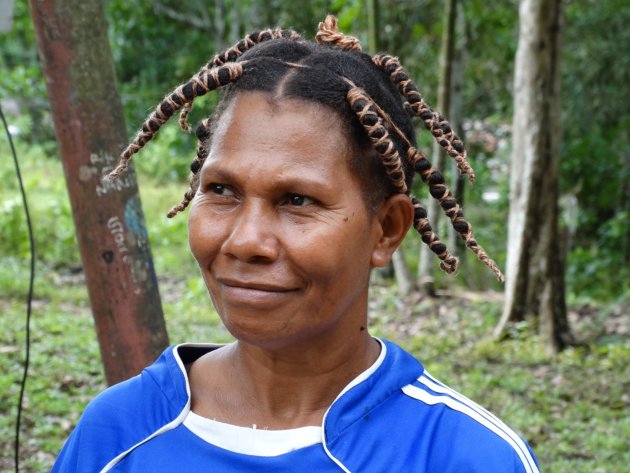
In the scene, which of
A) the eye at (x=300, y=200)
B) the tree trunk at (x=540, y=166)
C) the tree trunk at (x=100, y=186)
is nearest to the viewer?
the eye at (x=300, y=200)

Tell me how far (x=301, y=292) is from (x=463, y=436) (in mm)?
412

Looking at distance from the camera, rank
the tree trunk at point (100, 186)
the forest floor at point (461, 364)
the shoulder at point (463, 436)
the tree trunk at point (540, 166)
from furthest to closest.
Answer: the tree trunk at point (540, 166), the forest floor at point (461, 364), the tree trunk at point (100, 186), the shoulder at point (463, 436)

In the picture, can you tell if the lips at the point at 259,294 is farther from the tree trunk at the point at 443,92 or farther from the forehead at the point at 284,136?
the tree trunk at the point at 443,92

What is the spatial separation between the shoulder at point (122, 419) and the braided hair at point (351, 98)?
0.48 m

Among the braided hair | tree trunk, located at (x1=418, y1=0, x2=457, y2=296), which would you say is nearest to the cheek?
the braided hair

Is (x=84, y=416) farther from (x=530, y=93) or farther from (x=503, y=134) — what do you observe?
(x=503, y=134)

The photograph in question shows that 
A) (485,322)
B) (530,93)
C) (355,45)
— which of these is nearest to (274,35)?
(355,45)

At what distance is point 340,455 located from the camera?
65.0 inches

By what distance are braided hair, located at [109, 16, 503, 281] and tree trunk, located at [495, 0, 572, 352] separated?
5452 millimetres

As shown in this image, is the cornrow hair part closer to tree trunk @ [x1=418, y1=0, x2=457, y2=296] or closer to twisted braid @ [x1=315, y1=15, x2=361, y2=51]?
twisted braid @ [x1=315, y1=15, x2=361, y2=51]

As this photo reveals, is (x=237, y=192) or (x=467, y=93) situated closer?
(x=237, y=192)

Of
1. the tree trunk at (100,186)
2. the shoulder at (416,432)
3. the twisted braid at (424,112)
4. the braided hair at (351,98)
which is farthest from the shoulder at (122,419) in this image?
the tree trunk at (100,186)

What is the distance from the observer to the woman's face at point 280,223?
1642 millimetres

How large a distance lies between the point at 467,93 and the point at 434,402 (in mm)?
12113
